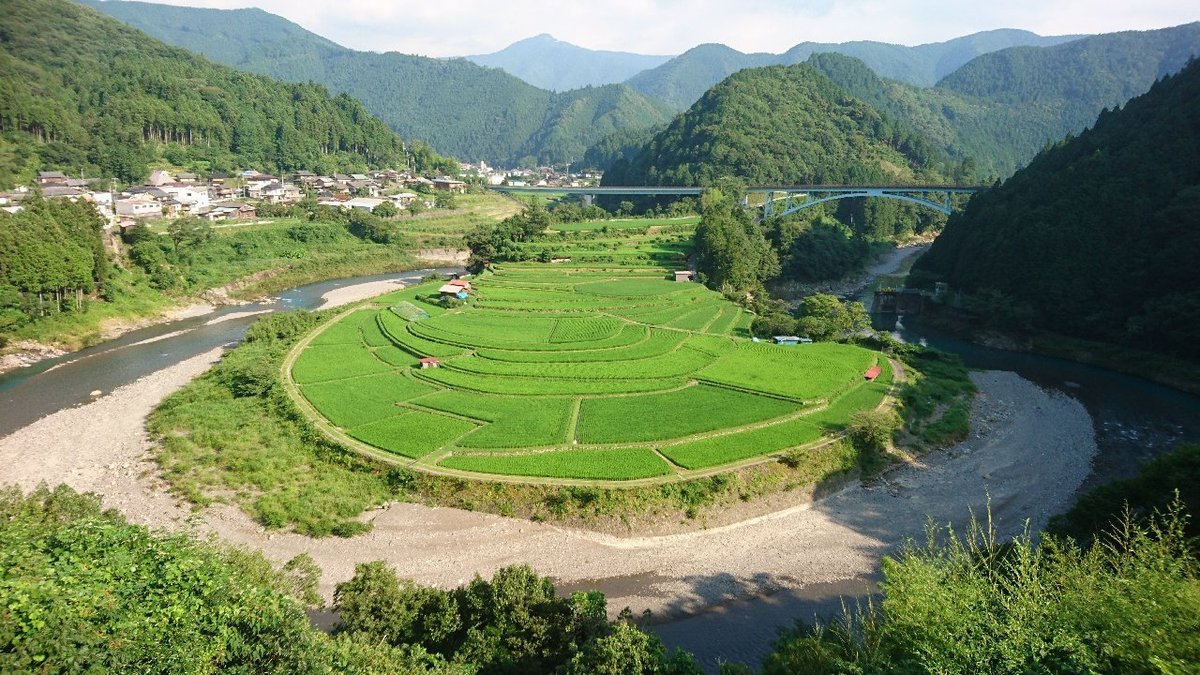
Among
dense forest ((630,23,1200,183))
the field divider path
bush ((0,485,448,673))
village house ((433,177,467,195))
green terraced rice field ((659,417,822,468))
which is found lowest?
the field divider path

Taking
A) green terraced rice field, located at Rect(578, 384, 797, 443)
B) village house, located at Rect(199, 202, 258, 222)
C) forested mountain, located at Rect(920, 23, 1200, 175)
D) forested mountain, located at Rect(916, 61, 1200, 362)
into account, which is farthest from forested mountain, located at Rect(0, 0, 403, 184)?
forested mountain, located at Rect(920, 23, 1200, 175)

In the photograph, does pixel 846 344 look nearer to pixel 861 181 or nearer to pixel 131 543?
pixel 131 543

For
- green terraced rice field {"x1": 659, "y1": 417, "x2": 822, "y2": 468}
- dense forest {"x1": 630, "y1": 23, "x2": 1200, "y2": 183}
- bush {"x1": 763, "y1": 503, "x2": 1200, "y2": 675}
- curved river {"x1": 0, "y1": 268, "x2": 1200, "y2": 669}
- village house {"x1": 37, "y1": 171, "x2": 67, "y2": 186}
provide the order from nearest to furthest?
bush {"x1": 763, "y1": 503, "x2": 1200, "y2": 675} → curved river {"x1": 0, "y1": 268, "x2": 1200, "y2": 669} → green terraced rice field {"x1": 659, "y1": 417, "x2": 822, "y2": 468} → village house {"x1": 37, "y1": 171, "x2": 67, "y2": 186} → dense forest {"x1": 630, "y1": 23, "x2": 1200, "y2": 183}

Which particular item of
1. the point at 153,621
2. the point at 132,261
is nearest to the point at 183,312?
the point at 132,261

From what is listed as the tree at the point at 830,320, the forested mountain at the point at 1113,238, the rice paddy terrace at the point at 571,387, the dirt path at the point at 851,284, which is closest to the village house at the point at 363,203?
the rice paddy terrace at the point at 571,387

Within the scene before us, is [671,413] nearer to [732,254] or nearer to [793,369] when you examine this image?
[793,369]

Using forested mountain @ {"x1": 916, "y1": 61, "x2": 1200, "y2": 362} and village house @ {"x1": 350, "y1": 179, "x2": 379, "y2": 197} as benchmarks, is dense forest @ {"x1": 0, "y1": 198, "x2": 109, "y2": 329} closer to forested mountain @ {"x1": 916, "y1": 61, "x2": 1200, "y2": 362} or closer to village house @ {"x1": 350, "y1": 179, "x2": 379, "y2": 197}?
village house @ {"x1": 350, "y1": 179, "x2": 379, "y2": 197}

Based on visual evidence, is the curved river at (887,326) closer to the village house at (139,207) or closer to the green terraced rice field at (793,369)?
the green terraced rice field at (793,369)

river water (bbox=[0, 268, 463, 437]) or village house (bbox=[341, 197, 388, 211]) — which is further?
village house (bbox=[341, 197, 388, 211])
